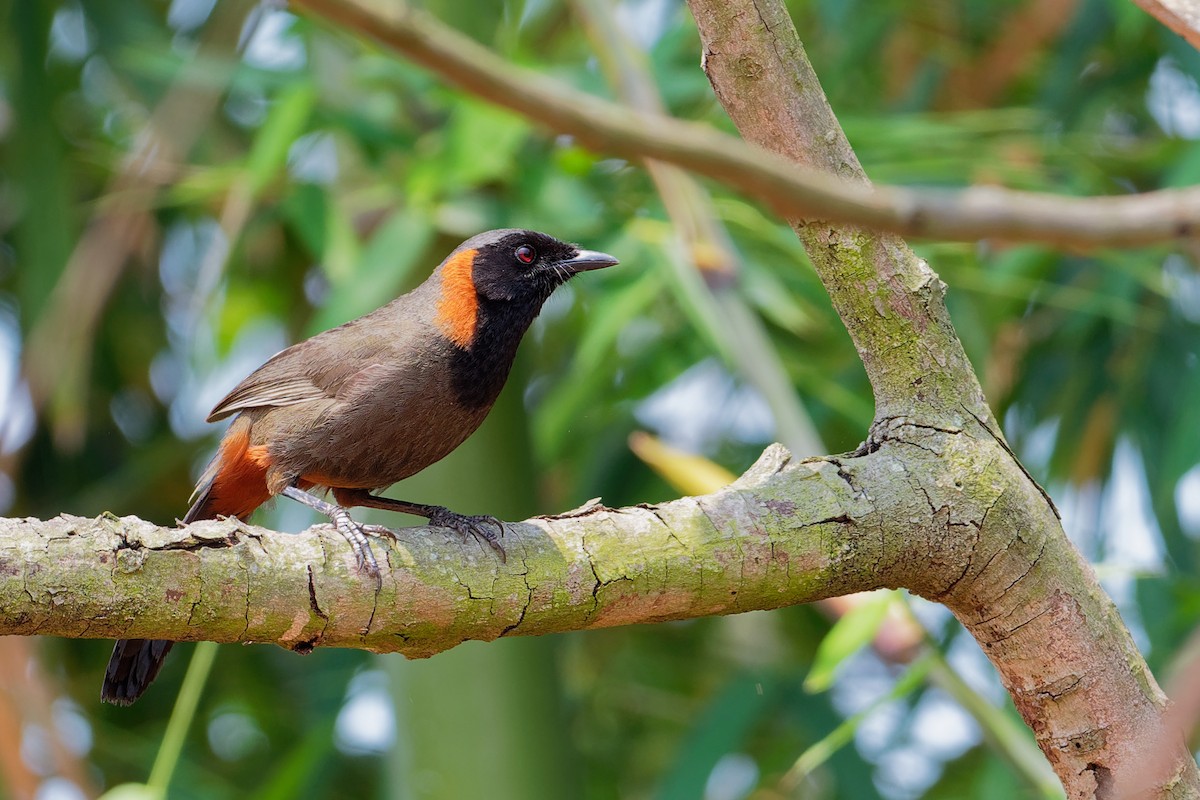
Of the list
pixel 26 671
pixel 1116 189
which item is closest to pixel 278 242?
pixel 26 671

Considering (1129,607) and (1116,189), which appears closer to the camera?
(1129,607)

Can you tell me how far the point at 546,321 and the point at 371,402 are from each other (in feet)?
8.86

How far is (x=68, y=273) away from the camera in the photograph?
5242 mm

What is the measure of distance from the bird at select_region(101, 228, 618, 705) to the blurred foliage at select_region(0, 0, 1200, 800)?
22.4 inches

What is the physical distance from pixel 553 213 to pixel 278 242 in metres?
2.17

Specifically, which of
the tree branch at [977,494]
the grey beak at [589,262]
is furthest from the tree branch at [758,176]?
the grey beak at [589,262]

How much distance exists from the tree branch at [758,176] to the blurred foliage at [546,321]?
2203 mm

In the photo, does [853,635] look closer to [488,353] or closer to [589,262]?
[488,353]

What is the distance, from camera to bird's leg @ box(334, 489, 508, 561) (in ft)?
6.86

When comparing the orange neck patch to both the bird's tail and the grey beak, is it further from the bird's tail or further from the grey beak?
the bird's tail

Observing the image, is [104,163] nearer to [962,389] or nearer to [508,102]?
[962,389]

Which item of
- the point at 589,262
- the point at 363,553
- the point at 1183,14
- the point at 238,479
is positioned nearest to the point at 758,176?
the point at 363,553

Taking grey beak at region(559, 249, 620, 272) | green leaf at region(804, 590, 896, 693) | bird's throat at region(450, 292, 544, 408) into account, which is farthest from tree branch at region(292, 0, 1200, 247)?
grey beak at region(559, 249, 620, 272)

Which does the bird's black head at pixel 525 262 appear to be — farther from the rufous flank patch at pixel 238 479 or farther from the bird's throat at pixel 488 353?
the rufous flank patch at pixel 238 479
